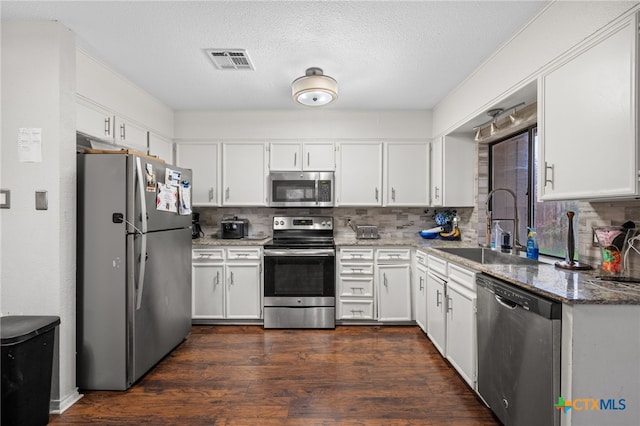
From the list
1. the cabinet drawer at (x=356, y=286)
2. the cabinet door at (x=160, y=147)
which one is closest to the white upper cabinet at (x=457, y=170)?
the cabinet drawer at (x=356, y=286)

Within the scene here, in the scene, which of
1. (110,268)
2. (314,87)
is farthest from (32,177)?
(314,87)

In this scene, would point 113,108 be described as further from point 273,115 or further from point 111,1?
point 273,115

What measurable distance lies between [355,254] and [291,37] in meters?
2.18

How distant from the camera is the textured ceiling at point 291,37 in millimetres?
1890

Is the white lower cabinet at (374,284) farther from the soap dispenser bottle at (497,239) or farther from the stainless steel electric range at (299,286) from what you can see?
the soap dispenser bottle at (497,239)

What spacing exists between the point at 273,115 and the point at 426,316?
2769 millimetres

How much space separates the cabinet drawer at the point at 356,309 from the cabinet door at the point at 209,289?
1.31 meters

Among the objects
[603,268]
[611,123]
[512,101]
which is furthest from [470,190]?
[611,123]

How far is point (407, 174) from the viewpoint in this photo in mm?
3797

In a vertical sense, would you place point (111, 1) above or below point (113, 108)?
above

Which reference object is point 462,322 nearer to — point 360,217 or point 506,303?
point 506,303

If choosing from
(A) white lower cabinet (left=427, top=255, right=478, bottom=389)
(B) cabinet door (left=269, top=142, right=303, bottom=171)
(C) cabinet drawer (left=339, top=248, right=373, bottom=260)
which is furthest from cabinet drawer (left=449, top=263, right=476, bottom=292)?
(B) cabinet door (left=269, top=142, right=303, bottom=171)

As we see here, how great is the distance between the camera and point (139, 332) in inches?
90.1

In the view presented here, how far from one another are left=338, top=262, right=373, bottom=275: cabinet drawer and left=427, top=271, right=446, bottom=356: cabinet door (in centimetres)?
69
